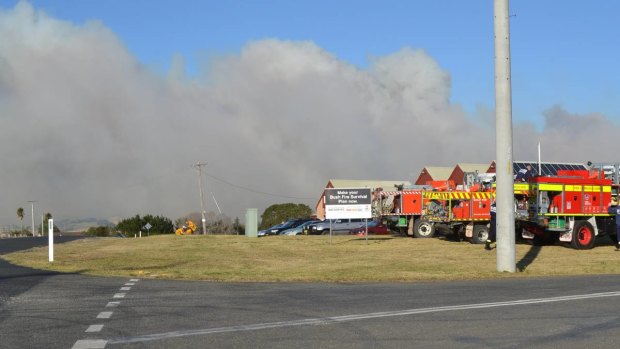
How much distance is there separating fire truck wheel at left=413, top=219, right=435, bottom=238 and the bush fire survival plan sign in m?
2.44

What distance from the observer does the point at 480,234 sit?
104 feet

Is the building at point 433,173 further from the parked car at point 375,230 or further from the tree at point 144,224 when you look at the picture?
the parked car at point 375,230

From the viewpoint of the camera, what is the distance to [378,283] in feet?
56.3

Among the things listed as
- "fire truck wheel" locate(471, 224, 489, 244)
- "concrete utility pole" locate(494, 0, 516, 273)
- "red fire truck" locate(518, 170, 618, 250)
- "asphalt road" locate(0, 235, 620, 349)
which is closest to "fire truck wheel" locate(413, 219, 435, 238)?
"fire truck wheel" locate(471, 224, 489, 244)

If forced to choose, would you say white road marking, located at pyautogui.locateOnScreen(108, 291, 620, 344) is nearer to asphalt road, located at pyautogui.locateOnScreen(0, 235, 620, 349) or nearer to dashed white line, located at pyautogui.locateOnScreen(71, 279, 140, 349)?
asphalt road, located at pyautogui.locateOnScreen(0, 235, 620, 349)

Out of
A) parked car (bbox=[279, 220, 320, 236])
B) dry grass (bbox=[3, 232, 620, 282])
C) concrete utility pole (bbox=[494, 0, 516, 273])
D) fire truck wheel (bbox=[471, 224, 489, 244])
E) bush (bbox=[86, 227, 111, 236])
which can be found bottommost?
bush (bbox=[86, 227, 111, 236])

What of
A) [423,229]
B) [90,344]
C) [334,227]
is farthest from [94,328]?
[334,227]

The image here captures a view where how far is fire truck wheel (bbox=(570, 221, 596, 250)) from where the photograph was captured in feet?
91.8

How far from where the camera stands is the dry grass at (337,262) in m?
19.2

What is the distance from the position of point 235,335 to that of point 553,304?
219 inches

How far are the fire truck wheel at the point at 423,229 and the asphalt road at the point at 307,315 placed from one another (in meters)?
18.7

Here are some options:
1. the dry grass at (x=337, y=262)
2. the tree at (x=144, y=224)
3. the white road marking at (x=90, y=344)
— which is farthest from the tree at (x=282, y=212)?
the white road marking at (x=90, y=344)

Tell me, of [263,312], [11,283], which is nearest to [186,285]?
[11,283]

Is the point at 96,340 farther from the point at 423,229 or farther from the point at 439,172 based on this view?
the point at 439,172
